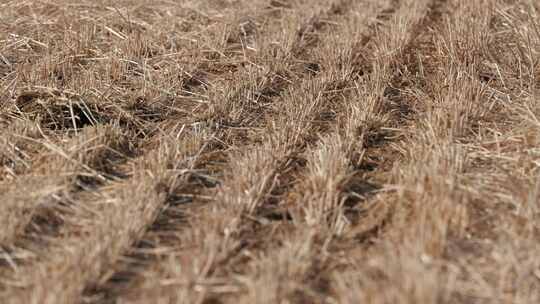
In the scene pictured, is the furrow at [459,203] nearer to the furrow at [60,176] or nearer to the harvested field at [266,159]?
the harvested field at [266,159]

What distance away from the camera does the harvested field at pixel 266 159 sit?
2352 mm

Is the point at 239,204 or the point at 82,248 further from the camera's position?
the point at 239,204

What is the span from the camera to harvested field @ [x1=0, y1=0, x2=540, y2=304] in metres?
2.35

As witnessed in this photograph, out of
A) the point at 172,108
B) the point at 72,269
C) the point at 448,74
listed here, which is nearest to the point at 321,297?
the point at 72,269

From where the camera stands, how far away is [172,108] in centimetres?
386

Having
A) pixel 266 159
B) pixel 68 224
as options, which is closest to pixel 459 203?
pixel 266 159

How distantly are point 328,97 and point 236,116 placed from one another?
26.8 inches

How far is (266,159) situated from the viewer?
123 inches

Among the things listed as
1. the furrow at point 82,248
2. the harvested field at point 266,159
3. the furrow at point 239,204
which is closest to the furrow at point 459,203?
the harvested field at point 266,159

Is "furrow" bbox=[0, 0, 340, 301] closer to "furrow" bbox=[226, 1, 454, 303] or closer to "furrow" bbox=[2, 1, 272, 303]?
"furrow" bbox=[2, 1, 272, 303]

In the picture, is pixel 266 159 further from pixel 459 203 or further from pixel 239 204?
pixel 459 203

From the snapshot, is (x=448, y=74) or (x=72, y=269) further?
(x=448, y=74)

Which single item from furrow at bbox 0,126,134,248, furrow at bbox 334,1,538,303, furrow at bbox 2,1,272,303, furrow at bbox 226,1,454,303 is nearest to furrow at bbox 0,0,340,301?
furrow at bbox 2,1,272,303

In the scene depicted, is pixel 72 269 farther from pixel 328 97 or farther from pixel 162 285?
pixel 328 97
